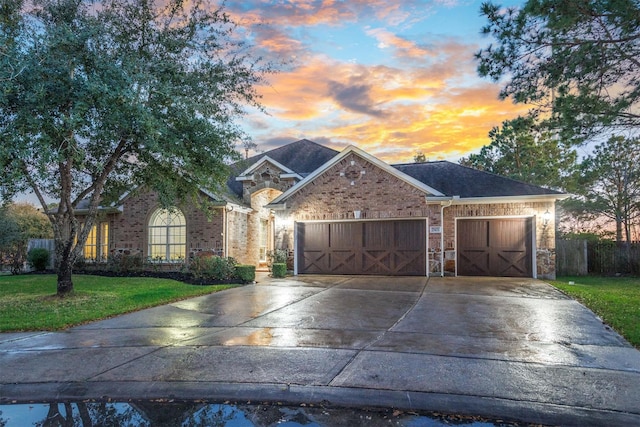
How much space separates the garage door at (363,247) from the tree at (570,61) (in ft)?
24.6

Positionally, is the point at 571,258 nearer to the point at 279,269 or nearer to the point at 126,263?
the point at 279,269

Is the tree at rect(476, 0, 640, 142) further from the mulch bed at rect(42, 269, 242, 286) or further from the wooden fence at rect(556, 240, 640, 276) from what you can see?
the mulch bed at rect(42, 269, 242, 286)

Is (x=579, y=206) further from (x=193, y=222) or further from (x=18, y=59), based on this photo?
(x=18, y=59)

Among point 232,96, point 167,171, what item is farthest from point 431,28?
point 167,171

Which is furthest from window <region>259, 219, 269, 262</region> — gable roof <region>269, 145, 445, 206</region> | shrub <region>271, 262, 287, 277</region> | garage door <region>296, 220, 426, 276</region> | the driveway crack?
the driveway crack

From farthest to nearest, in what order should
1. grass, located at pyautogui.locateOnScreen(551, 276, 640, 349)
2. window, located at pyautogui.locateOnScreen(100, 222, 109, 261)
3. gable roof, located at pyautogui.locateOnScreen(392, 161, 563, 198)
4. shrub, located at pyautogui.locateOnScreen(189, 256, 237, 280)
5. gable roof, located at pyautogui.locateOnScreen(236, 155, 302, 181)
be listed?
gable roof, located at pyautogui.locateOnScreen(236, 155, 302, 181), window, located at pyautogui.locateOnScreen(100, 222, 109, 261), gable roof, located at pyautogui.locateOnScreen(392, 161, 563, 198), shrub, located at pyautogui.locateOnScreen(189, 256, 237, 280), grass, located at pyautogui.locateOnScreen(551, 276, 640, 349)

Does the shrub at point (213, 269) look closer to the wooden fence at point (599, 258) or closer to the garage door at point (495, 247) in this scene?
the garage door at point (495, 247)

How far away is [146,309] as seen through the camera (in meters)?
9.38

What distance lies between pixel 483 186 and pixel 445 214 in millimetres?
1891

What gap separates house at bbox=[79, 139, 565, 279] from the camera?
15.5 m

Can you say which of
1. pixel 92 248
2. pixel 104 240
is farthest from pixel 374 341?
pixel 92 248

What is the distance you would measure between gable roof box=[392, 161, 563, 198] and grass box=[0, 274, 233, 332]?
948 cm

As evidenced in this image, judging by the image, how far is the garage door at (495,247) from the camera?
1552 centimetres

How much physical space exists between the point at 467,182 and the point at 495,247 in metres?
2.80
